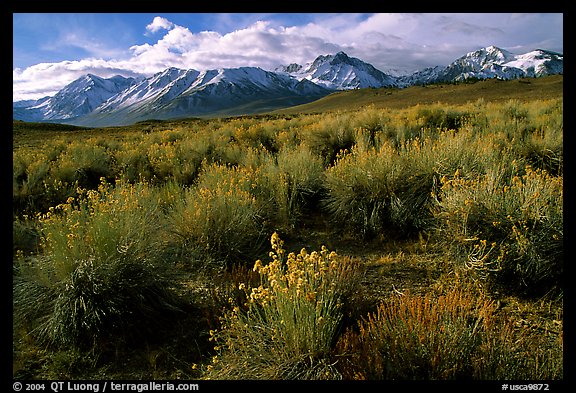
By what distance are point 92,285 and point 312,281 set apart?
2.14 metres

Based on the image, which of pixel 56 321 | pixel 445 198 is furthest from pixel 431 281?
pixel 56 321

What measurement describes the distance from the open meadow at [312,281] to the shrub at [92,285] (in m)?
0.02

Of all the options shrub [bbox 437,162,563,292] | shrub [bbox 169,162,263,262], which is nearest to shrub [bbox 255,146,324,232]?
shrub [bbox 169,162,263,262]

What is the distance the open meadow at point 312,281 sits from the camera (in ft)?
7.86

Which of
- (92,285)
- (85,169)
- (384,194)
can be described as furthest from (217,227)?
(85,169)

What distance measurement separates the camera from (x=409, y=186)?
5438mm

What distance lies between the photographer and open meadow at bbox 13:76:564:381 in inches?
94.3

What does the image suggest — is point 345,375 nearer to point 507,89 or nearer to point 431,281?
point 431,281

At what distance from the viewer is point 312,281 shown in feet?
9.28

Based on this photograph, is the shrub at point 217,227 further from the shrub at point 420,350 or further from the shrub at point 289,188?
the shrub at point 420,350

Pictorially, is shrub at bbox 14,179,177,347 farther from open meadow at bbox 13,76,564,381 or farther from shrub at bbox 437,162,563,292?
shrub at bbox 437,162,563,292

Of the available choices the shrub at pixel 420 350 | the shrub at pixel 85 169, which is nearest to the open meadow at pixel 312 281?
the shrub at pixel 420 350
